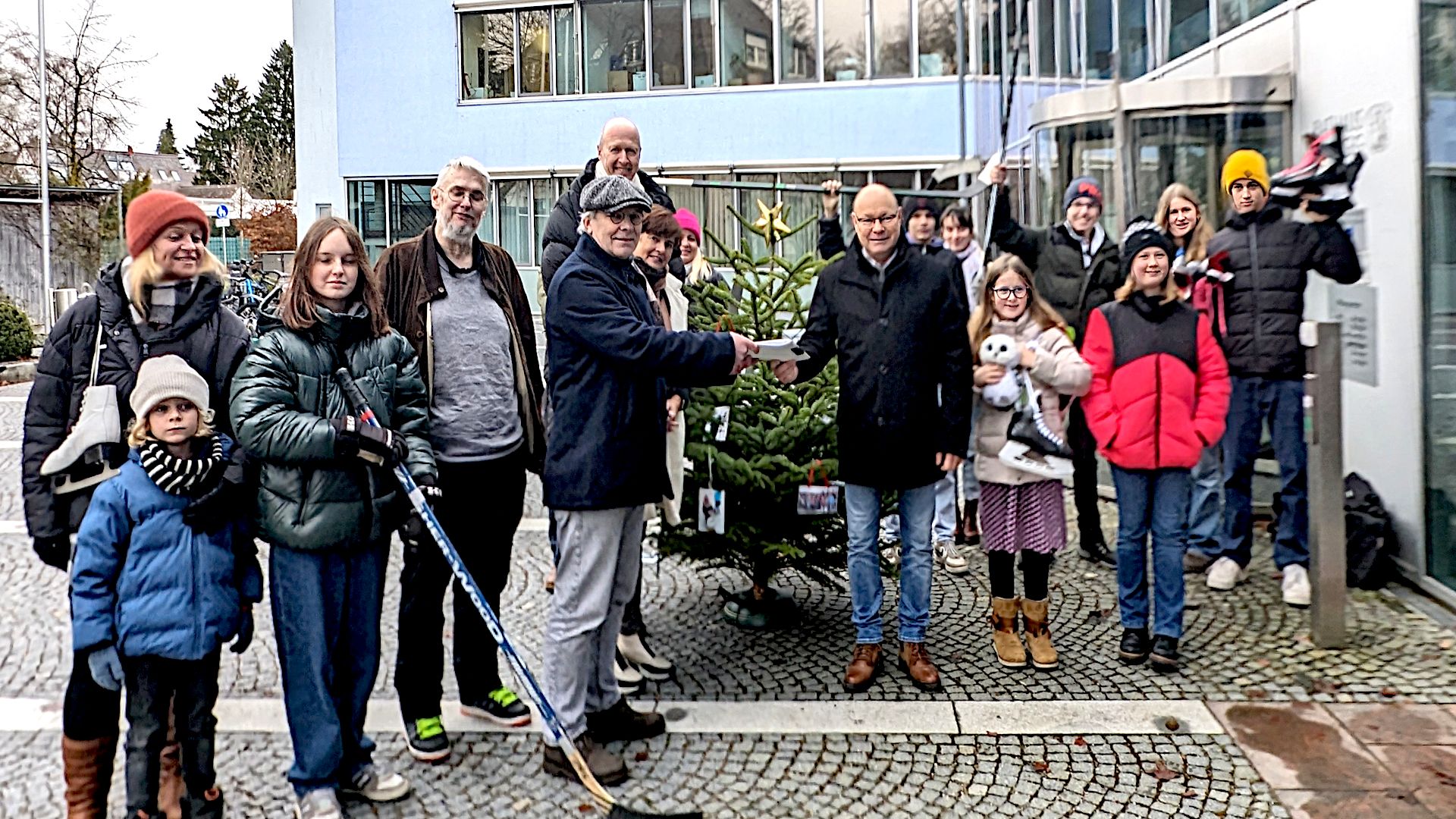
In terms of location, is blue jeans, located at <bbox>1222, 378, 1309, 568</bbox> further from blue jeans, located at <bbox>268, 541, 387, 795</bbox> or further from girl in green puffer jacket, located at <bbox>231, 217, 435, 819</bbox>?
blue jeans, located at <bbox>268, 541, 387, 795</bbox>

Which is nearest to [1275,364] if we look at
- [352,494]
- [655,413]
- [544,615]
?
[655,413]

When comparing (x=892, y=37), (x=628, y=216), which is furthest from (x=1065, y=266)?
(x=892, y=37)

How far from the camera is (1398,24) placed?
6812mm

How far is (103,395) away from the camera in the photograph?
12.6 feet

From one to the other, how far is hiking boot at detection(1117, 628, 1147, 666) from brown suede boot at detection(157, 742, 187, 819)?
12.9ft

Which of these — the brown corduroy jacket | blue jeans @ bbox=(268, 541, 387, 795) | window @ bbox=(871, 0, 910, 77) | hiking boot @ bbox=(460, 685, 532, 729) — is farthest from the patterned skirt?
window @ bbox=(871, 0, 910, 77)

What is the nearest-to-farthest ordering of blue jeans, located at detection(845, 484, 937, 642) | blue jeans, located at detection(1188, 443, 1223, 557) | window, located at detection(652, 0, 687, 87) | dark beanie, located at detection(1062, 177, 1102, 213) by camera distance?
blue jeans, located at detection(845, 484, 937, 642) < blue jeans, located at detection(1188, 443, 1223, 557) < dark beanie, located at detection(1062, 177, 1102, 213) < window, located at detection(652, 0, 687, 87)

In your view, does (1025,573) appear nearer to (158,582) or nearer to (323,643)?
(323,643)

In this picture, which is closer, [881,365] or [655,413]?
[655,413]

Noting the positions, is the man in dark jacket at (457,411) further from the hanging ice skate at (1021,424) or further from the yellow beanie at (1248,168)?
the yellow beanie at (1248,168)

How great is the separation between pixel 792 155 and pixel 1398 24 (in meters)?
16.5

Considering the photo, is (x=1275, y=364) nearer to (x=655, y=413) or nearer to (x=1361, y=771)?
(x=1361, y=771)

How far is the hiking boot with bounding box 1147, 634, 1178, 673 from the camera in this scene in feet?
17.9

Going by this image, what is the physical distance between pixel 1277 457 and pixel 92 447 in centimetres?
578
